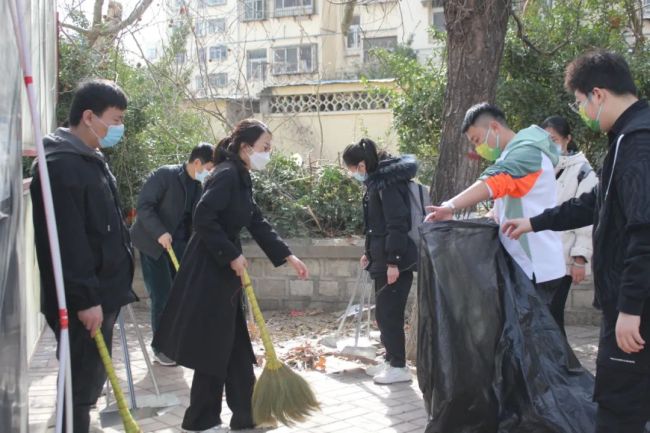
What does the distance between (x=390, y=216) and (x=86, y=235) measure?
2.77 m

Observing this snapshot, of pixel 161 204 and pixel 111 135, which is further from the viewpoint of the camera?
pixel 161 204

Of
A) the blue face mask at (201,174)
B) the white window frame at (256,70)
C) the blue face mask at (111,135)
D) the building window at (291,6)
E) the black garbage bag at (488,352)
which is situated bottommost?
the black garbage bag at (488,352)

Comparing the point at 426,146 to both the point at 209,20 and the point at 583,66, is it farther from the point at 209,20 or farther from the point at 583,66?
the point at 583,66

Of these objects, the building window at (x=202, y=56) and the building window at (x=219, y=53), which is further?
the building window at (x=219, y=53)

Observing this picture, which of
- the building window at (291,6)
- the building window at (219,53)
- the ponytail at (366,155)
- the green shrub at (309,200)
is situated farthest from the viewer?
the building window at (291,6)

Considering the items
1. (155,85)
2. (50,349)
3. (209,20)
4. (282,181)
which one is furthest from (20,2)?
(209,20)

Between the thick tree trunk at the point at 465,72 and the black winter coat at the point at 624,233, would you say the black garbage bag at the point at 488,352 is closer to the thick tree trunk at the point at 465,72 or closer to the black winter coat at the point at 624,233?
the black winter coat at the point at 624,233

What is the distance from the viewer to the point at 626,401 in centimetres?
314

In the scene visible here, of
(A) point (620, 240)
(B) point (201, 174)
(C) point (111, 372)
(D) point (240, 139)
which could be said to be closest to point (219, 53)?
(B) point (201, 174)

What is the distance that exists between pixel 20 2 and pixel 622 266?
2.59 meters

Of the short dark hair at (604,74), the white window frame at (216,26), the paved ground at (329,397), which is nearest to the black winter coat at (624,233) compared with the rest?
the short dark hair at (604,74)

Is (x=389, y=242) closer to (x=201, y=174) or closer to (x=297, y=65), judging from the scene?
(x=201, y=174)

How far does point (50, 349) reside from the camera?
23.0 feet

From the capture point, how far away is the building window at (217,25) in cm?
1259
